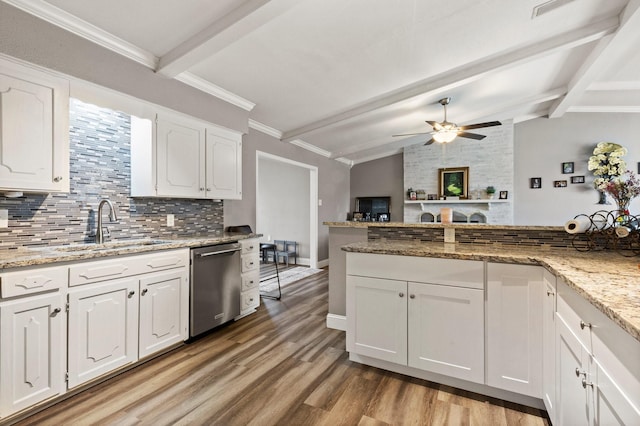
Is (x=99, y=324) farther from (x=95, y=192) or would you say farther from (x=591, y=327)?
(x=591, y=327)

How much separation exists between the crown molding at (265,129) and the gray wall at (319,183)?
0.06 meters

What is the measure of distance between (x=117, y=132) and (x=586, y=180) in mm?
7631

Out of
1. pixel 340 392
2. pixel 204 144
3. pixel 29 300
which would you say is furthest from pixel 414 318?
pixel 204 144

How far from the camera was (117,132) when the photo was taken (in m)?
2.72

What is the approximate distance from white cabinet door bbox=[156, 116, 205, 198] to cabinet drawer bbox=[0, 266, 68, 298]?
1.05 m

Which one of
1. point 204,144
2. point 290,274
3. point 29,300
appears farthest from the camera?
point 290,274

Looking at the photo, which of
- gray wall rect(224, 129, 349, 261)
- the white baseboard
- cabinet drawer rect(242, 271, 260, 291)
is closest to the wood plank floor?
the white baseboard

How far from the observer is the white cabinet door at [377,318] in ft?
6.85

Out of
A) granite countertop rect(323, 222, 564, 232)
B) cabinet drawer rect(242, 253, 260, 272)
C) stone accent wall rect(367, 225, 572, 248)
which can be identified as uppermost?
granite countertop rect(323, 222, 564, 232)

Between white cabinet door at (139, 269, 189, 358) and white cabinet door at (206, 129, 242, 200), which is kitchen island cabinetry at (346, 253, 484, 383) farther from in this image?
white cabinet door at (206, 129, 242, 200)

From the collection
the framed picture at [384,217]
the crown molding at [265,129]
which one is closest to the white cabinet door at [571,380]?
the crown molding at [265,129]

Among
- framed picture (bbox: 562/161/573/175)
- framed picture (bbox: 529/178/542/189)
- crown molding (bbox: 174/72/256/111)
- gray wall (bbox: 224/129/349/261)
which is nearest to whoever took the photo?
crown molding (bbox: 174/72/256/111)

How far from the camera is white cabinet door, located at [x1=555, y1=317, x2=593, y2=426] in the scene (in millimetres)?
1119

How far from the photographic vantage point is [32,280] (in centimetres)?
167
